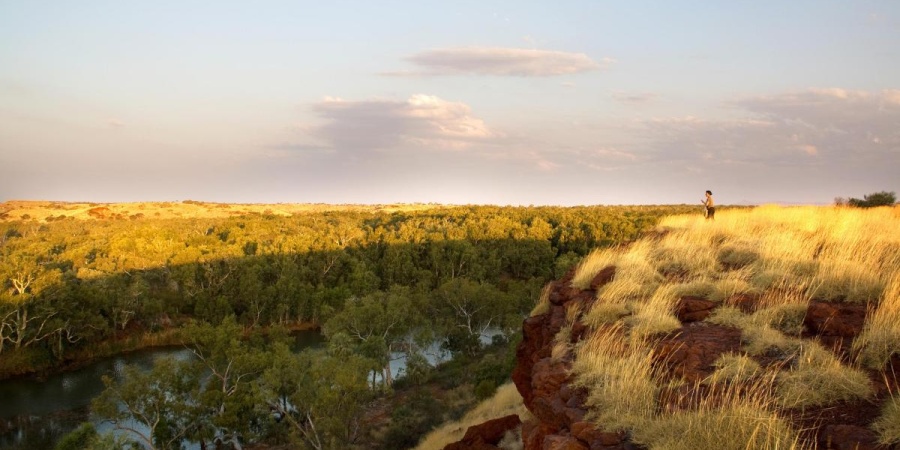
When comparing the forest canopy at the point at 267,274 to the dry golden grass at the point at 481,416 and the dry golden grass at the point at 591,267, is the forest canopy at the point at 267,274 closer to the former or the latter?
the dry golden grass at the point at 481,416

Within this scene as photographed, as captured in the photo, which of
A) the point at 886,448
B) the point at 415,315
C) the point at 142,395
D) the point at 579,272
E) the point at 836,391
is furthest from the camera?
the point at 415,315

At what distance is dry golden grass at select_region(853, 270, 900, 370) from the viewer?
20.4ft

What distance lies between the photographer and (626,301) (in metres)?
9.53

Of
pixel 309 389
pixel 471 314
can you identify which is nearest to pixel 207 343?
pixel 309 389

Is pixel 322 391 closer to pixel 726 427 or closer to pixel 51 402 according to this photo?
pixel 726 427

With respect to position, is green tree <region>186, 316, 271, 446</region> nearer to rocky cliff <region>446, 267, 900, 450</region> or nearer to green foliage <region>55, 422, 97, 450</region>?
green foliage <region>55, 422, 97, 450</region>

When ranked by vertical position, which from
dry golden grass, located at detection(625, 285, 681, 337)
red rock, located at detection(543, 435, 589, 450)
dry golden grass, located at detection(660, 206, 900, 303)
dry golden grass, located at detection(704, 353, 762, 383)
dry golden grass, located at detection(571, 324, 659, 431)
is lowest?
red rock, located at detection(543, 435, 589, 450)

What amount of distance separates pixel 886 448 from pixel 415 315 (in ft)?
113

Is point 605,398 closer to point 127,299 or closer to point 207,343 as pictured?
point 207,343

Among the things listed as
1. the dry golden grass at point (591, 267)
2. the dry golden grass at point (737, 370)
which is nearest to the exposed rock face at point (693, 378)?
the dry golden grass at point (737, 370)

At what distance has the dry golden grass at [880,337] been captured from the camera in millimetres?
6203

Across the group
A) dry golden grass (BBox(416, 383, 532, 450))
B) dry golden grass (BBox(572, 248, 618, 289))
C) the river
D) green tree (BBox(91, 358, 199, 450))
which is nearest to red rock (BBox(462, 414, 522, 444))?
dry golden grass (BBox(416, 383, 532, 450))

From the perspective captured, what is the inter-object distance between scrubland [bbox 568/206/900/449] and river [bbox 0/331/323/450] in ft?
70.3

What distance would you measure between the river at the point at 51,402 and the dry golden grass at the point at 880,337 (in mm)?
24669
